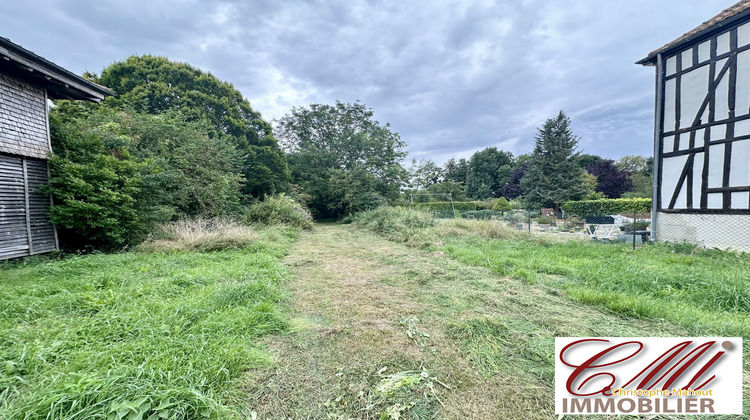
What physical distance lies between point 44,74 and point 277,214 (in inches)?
299

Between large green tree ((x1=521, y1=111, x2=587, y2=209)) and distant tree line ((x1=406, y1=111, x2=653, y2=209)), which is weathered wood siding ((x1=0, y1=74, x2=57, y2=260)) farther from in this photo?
large green tree ((x1=521, y1=111, x2=587, y2=209))

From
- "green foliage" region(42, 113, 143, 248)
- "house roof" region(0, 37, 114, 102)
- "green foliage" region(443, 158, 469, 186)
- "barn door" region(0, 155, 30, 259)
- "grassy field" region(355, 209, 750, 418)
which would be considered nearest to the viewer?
"grassy field" region(355, 209, 750, 418)

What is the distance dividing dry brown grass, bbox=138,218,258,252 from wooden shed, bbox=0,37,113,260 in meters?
1.65

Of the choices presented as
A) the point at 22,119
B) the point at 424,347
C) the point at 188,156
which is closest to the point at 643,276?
the point at 424,347

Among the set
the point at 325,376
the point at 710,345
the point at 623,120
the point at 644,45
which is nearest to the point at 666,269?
the point at 710,345

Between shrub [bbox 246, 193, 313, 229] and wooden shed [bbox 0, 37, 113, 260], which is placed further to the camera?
shrub [bbox 246, 193, 313, 229]

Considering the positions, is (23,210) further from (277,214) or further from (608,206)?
(608,206)

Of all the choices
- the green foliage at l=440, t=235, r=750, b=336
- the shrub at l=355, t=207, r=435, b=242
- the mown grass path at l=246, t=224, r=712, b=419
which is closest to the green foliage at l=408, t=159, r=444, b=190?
the shrub at l=355, t=207, r=435, b=242

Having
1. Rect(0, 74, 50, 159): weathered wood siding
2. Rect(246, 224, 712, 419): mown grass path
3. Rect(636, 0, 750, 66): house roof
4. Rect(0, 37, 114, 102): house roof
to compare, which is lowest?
Rect(246, 224, 712, 419): mown grass path

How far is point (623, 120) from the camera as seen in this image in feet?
64.8

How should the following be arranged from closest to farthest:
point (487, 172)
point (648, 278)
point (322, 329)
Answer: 1. point (322, 329)
2. point (648, 278)
3. point (487, 172)

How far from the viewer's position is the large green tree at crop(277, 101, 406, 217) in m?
17.3

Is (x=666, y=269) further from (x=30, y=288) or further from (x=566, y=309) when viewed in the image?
(x=30, y=288)

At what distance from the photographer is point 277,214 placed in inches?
459
